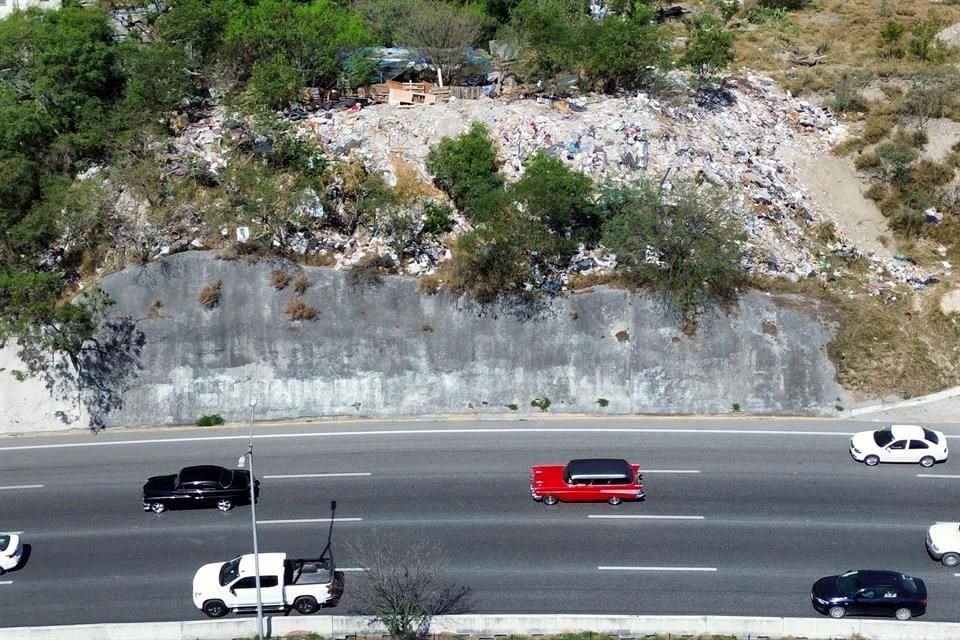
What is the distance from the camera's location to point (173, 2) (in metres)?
51.0

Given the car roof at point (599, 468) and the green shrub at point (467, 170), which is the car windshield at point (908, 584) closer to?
the car roof at point (599, 468)

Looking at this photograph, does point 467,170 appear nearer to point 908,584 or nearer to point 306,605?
point 306,605

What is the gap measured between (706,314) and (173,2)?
3366cm

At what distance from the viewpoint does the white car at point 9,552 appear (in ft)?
90.5

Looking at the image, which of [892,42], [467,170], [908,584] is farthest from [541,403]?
[892,42]

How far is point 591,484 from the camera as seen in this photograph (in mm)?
29328

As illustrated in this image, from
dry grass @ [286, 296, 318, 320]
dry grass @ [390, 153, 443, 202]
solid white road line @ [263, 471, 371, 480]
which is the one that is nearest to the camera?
solid white road line @ [263, 471, 371, 480]

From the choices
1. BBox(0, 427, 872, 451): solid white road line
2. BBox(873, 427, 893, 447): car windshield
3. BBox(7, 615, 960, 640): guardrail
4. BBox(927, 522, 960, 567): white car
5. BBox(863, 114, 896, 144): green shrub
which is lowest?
BBox(7, 615, 960, 640): guardrail

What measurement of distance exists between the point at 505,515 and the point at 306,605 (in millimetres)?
6805

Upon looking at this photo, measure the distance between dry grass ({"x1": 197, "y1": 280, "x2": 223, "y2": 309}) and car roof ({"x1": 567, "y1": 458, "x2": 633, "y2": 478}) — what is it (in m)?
15.7

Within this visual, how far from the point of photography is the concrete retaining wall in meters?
35.4

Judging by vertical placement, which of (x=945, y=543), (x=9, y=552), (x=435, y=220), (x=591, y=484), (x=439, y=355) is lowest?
(x=945, y=543)

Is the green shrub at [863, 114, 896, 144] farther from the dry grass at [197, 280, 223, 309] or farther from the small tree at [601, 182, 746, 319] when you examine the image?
the dry grass at [197, 280, 223, 309]

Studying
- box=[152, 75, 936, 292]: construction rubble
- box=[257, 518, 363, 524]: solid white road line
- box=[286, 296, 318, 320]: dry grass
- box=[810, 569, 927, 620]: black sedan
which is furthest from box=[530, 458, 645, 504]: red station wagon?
box=[286, 296, 318, 320]: dry grass
